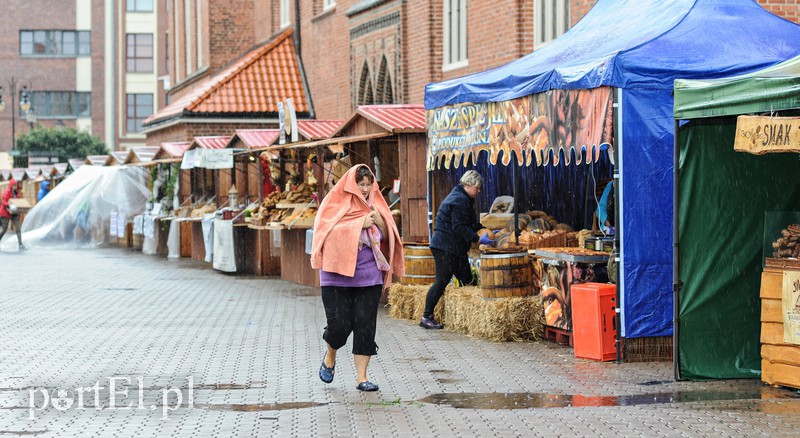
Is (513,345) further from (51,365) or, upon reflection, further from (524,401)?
(51,365)

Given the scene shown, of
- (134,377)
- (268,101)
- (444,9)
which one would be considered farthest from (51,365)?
(268,101)

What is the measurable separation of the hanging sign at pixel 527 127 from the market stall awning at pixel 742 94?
1.23 m

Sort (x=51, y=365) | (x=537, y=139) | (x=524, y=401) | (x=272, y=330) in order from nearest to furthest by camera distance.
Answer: (x=524, y=401) < (x=51, y=365) < (x=537, y=139) < (x=272, y=330)

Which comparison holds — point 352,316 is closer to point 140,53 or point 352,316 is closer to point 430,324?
point 430,324

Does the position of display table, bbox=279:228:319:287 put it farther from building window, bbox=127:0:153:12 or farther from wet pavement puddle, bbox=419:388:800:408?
building window, bbox=127:0:153:12

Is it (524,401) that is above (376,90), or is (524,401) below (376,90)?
below

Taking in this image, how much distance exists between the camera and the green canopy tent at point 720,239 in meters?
10.9

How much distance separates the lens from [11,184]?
36188mm

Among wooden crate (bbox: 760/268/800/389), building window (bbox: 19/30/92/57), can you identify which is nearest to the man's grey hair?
wooden crate (bbox: 760/268/800/389)

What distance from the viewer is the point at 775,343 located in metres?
10.3

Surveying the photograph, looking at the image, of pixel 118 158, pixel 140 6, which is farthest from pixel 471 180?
pixel 140 6

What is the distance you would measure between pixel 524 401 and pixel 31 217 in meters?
28.8

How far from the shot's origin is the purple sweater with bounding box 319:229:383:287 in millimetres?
10375

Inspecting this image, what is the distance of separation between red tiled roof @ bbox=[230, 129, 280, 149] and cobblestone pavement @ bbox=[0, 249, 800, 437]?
7698 mm
